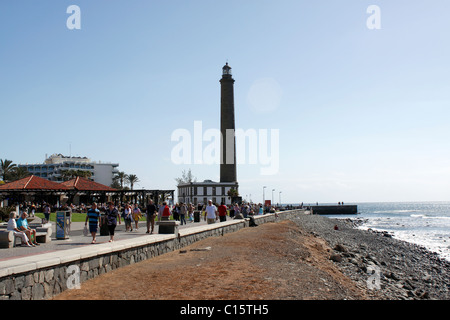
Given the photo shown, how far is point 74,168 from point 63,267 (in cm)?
11079

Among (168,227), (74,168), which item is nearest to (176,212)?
(168,227)

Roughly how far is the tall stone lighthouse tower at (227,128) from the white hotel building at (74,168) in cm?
5095

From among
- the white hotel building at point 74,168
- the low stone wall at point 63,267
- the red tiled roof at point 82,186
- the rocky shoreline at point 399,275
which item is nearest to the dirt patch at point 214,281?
the low stone wall at point 63,267

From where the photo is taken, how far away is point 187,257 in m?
12.7

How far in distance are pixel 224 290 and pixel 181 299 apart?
108cm

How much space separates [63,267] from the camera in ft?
27.8

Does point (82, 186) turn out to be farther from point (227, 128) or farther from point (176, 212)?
point (227, 128)

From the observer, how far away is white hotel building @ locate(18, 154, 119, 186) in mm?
112688

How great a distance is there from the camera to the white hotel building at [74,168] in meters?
113

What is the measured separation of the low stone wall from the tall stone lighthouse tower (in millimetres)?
56749

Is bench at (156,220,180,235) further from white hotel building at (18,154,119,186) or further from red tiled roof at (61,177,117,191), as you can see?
white hotel building at (18,154,119,186)

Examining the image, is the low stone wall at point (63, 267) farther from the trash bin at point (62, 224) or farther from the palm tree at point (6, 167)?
the palm tree at point (6, 167)
